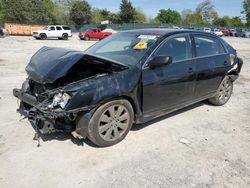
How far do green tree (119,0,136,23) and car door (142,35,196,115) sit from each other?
2624 inches

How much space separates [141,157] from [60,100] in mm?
1355

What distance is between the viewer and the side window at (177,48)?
4816 mm

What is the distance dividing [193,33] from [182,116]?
5.25 feet

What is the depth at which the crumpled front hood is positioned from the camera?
4082 mm

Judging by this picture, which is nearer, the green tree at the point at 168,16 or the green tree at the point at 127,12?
the green tree at the point at 127,12

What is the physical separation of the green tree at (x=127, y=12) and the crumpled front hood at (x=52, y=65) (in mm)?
67228

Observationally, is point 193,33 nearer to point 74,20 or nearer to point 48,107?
point 48,107

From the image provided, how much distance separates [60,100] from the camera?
154 inches

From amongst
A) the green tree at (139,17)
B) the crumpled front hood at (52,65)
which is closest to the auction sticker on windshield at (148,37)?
the crumpled front hood at (52,65)

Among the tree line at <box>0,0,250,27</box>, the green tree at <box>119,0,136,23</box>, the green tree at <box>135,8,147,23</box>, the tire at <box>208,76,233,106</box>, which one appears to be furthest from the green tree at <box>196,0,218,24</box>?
the tire at <box>208,76,233,106</box>

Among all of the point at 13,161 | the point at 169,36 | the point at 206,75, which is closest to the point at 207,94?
the point at 206,75

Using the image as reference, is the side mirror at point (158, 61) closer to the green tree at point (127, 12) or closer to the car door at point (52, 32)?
the car door at point (52, 32)

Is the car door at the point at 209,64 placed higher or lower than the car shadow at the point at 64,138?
higher

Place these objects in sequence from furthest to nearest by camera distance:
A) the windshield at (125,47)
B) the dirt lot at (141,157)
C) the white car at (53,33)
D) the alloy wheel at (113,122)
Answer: the white car at (53,33), the windshield at (125,47), the alloy wheel at (113,122), the dirt lot at (141,157)
